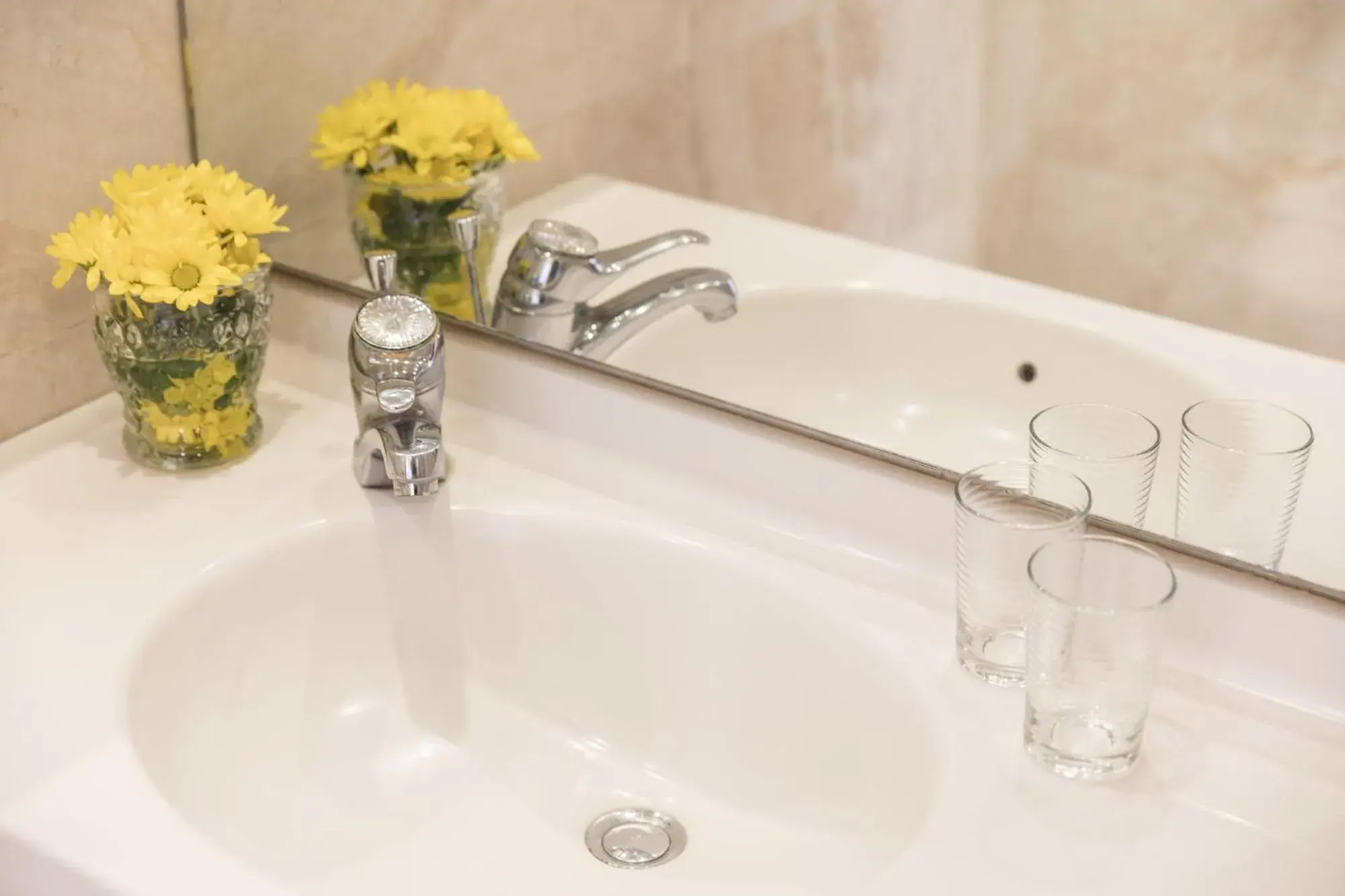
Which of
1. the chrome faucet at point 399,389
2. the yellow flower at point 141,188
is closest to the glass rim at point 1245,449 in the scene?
the chrome faucet at point 399,389

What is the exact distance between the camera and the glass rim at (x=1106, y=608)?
0.76 m

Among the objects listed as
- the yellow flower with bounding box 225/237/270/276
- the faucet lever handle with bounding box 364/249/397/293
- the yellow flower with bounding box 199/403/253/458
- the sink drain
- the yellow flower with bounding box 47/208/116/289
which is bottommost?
the sink drain

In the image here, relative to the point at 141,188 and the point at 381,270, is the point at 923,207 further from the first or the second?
the point at 141,188

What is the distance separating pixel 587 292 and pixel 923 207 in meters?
0.27

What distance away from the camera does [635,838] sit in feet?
3.15

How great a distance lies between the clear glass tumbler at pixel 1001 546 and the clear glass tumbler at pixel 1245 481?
66 mm

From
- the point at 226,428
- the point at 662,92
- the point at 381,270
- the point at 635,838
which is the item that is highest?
the point at 662,92

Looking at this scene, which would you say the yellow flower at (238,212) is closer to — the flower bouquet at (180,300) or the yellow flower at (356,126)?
the flower bouquet at (180,300)

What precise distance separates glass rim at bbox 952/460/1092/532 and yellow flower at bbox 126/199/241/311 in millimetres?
518

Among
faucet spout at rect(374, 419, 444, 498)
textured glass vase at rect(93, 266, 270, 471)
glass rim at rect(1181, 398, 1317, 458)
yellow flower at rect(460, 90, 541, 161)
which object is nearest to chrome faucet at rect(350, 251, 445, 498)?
faucet spout at rect(374, 419, 444, 498)

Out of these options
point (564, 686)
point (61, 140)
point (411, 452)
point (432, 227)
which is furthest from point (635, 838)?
point (61, 140)

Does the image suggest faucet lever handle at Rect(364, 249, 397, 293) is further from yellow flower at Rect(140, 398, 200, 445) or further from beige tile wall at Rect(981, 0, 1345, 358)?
beige tile wall at Rect(981, 0, 1345, 358)

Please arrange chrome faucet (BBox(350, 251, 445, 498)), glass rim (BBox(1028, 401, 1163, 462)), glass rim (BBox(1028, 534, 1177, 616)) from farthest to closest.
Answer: chrome faucet (BBox(350, 251, 445, 498)) → glass rim (BBox(1028, 401, 1163, 462)) → glass rim (BBox(1028, 534, 1177, 616))

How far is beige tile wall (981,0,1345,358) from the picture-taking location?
0.81 m
